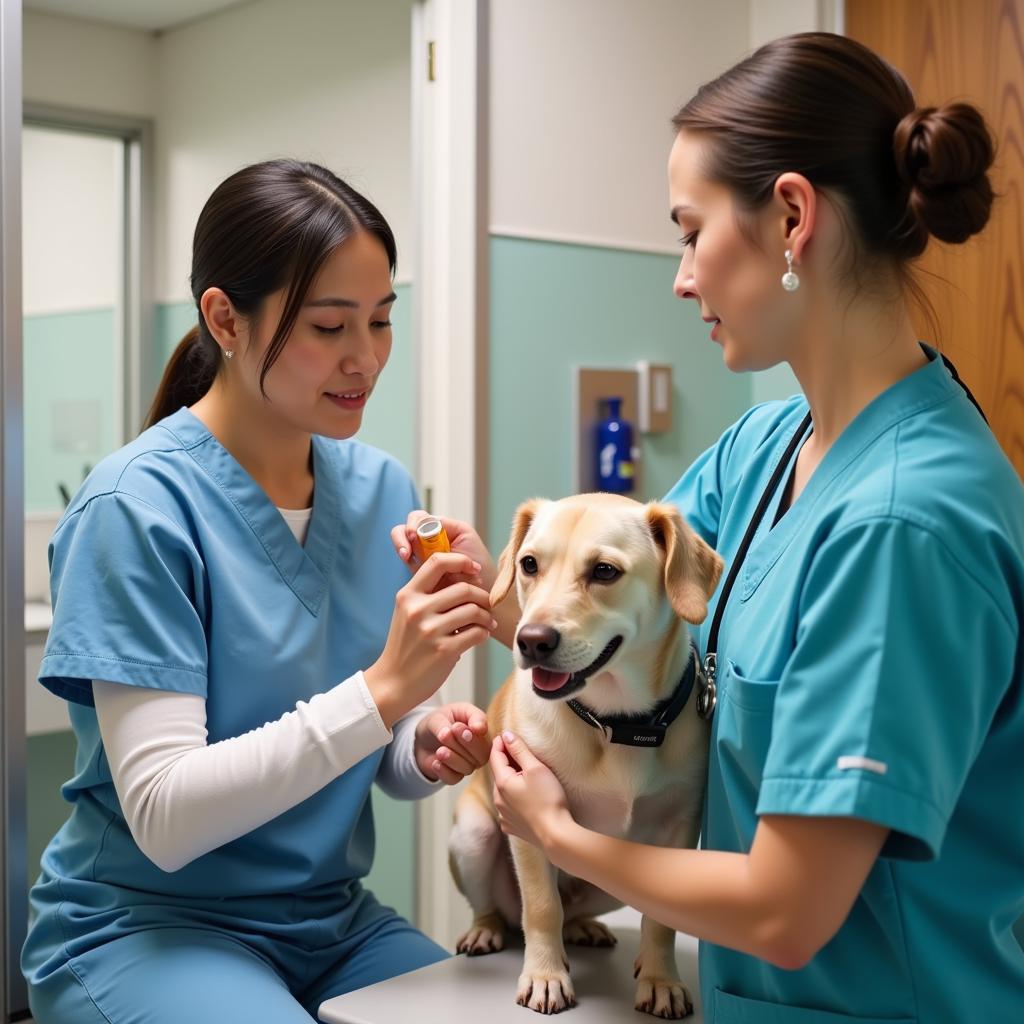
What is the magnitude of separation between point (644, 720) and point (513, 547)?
10.2 inches

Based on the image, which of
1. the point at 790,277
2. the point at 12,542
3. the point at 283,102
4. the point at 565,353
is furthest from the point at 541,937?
the point at 283,102

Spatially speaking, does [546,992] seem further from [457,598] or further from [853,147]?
[853,147]

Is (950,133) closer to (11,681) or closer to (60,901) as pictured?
(60,901)

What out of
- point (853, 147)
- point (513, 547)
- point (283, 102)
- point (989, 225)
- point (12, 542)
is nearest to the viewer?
point (853, 147)

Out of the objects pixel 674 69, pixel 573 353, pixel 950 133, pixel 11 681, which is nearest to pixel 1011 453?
pixel 573 353

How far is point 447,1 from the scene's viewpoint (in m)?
2.34

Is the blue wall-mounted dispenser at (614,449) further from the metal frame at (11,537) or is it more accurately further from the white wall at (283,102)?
the metal frame at (11,537)

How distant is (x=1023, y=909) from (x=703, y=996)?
0.31 meters

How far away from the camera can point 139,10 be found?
10.3 ft

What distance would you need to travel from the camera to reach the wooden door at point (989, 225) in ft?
8.17

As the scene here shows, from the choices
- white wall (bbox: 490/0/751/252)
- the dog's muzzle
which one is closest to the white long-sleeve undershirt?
the dog's muzzle

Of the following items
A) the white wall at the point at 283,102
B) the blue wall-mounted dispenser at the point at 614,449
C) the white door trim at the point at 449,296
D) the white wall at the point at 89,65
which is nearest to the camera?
the white door trim at the point at 449,296

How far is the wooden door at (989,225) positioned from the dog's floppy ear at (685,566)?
1504 mm

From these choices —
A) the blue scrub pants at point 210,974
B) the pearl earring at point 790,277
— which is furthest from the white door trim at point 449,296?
the pearl earring at point 790,277
